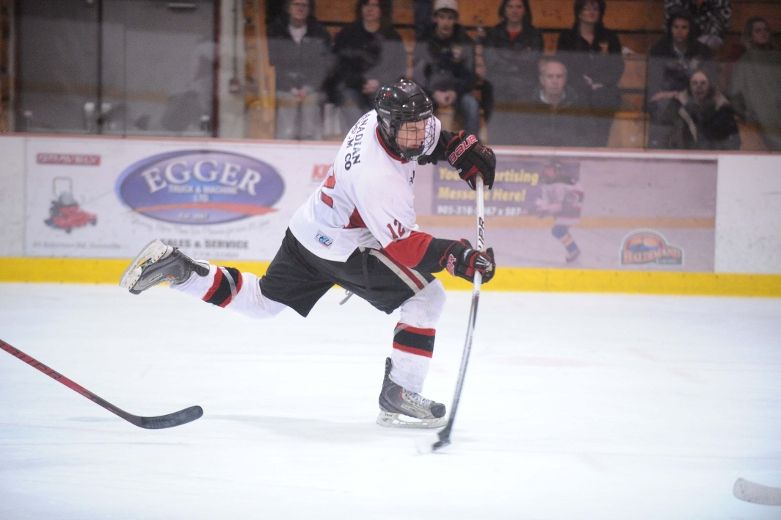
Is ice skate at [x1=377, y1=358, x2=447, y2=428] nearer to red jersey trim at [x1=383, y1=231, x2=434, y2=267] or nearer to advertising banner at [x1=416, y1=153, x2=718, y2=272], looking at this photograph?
red jersey trim at [x1=383, y1=231, x2=434, y2=267]

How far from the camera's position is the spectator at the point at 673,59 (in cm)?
750

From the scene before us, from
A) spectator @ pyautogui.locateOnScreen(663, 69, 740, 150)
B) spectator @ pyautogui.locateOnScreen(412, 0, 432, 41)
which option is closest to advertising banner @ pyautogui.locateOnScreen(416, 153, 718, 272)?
spectator @ pyautogui.locateOnScreen(663, 69, 740, 150)

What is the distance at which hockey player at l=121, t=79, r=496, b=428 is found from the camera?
10.2ft

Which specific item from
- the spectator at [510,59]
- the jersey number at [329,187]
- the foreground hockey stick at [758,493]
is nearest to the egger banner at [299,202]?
the spectator at [510,59]

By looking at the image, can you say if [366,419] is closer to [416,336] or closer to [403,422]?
[403,422]

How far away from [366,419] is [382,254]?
1.86 feet

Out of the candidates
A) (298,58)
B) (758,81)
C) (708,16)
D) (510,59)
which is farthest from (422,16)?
(758,81)

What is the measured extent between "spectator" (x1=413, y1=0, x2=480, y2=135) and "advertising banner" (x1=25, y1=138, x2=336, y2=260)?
0.99 meters

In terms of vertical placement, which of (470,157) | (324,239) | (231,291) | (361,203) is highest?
(470,157)

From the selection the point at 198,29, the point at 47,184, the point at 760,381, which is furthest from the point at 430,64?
the point at 760,381

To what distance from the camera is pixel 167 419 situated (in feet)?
10.2

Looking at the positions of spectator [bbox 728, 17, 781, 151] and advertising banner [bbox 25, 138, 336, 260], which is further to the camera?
spectator [bbox 728, 17, 781, 151]

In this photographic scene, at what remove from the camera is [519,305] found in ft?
21.1

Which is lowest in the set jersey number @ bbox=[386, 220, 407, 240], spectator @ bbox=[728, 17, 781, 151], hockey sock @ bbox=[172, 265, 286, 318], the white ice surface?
the white ice surface
